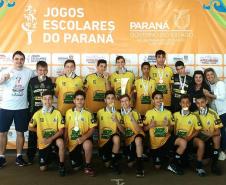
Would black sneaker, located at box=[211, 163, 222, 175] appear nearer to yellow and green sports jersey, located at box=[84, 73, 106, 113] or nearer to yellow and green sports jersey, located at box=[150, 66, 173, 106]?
yellow and green sports jersey, located at box=[150, 66, 173, 106]

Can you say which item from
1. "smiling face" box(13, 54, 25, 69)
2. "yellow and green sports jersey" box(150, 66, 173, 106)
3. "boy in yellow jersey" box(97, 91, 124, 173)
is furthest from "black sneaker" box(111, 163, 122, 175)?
"smiling face" box(13, 54, 25, 69)

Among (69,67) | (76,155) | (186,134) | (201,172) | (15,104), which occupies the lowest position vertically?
(201,172)

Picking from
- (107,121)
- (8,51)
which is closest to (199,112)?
(107,121)

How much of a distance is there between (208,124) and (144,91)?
0.97 metres

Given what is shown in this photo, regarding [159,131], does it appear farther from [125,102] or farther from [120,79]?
[120,79]

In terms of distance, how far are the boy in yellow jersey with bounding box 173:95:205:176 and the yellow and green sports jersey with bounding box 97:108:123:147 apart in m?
0.74

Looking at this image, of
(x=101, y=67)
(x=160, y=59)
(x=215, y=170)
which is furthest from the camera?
(x=160, y=59)

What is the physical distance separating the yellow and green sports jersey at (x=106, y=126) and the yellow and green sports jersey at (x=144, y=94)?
53 centimetres

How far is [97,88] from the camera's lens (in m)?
4.52

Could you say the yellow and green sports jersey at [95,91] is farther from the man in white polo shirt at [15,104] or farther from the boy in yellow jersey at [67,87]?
the man in white polo shirt at [15,104]

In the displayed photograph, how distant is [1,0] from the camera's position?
479 cm

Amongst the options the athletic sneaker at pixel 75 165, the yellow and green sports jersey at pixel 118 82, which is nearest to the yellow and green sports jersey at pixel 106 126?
the athletic sneaker at pixel 75 165

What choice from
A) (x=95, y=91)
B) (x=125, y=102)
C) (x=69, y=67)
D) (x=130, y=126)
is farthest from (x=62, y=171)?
(x=69, y=67)

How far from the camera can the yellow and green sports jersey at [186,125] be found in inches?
160
